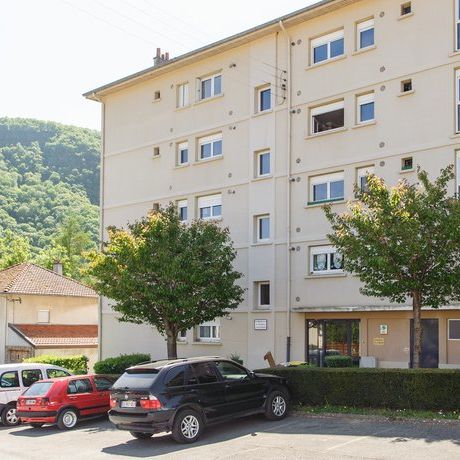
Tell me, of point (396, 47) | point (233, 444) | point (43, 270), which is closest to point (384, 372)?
point (233, 444)

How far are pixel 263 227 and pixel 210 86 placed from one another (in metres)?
6.71

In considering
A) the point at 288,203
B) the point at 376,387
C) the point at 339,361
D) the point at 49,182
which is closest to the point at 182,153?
the point at 288,203

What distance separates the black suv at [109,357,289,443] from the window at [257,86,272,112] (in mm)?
14128

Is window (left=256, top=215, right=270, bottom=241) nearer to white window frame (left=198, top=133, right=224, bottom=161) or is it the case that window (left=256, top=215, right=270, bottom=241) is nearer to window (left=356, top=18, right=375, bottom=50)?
white window frame (left=198, top=133, right=224, bottom=161)

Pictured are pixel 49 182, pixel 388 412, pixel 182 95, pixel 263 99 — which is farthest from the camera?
pixel 49 182

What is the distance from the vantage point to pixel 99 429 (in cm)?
1847

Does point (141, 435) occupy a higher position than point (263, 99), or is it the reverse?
point (263, 99)

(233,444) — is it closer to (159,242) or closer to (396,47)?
(159,242)

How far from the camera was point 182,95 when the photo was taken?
3200 cm

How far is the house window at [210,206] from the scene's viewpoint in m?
29.8

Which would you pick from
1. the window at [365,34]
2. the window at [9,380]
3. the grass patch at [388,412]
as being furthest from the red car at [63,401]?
the window at [365,34]

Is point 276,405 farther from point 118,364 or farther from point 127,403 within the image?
point 118,364

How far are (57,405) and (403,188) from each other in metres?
10.2

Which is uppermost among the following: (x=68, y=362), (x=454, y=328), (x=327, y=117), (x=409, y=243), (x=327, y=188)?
(x=327, y=117)
